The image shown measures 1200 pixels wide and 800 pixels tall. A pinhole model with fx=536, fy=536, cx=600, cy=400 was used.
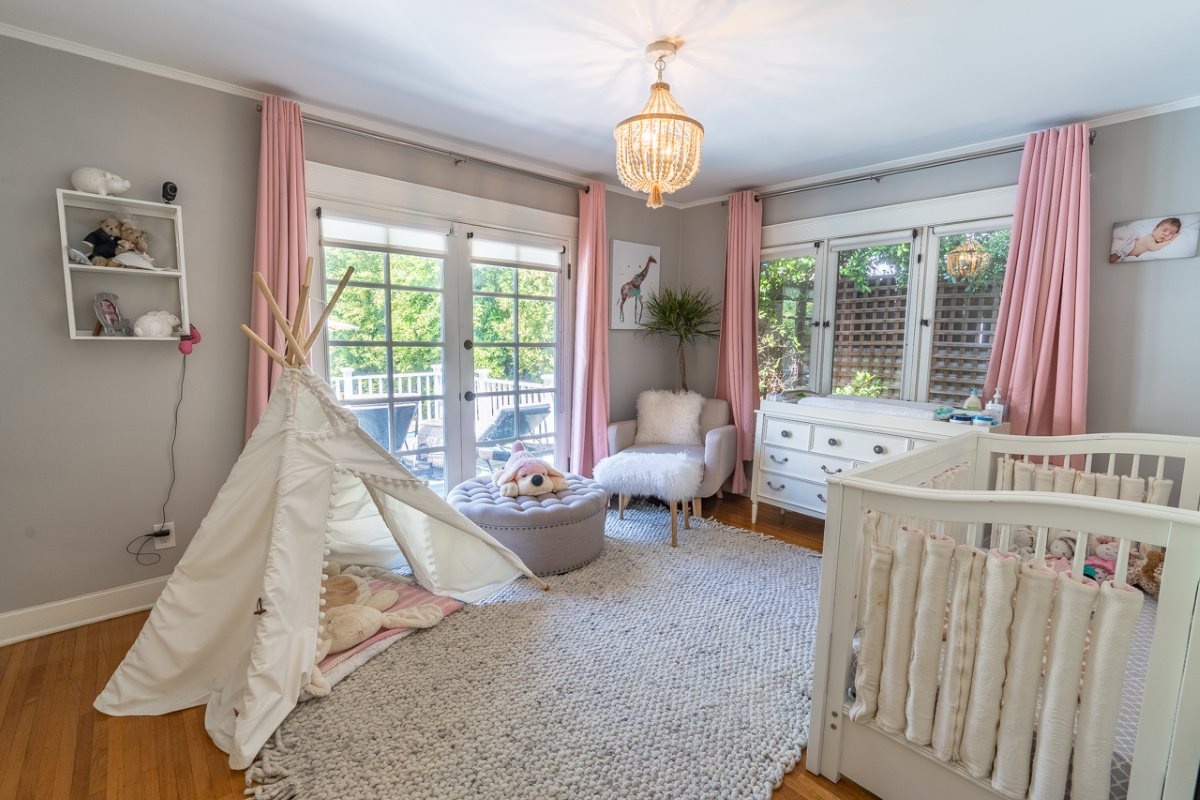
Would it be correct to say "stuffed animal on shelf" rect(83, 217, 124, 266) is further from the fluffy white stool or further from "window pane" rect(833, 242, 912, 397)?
"window pane" rect(833, 242, 912, 397)

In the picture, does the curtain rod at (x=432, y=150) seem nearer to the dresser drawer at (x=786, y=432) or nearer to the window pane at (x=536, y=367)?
the window pane at (x=536, y=367)

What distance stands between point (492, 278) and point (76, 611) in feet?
8.65

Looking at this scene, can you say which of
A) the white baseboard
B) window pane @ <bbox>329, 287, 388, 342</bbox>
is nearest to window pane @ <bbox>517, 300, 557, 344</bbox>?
window pane @ <bbox>329, 287, 388, 342</bbox>

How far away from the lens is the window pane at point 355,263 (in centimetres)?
293

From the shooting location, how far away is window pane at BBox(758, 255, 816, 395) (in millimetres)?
3936

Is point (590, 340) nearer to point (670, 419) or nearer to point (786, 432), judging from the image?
point (670, 419)

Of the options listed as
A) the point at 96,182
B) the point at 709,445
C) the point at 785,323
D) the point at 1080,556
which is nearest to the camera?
the point at 1080,556

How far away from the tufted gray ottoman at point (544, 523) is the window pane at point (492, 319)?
1081mm

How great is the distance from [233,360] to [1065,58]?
384cm

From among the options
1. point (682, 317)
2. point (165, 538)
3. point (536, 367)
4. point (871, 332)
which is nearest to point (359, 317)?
point (536, 367)

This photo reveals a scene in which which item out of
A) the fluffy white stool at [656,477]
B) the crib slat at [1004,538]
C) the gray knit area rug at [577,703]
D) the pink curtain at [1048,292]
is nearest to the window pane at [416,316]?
the fluffy white stool at [656,477]

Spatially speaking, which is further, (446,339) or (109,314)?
(446,339)

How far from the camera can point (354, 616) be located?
2193 mm

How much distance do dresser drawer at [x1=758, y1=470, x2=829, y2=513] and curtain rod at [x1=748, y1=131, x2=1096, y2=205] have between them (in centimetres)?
201
